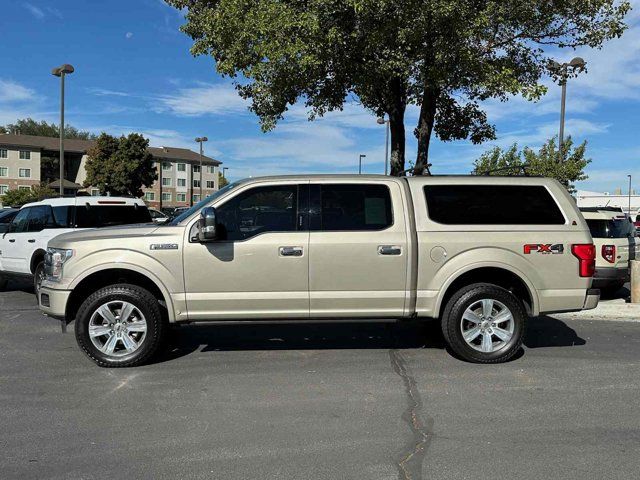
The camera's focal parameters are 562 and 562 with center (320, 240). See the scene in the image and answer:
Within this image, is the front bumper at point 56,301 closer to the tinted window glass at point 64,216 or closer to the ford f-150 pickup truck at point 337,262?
the ford f-150 pickup truck at point 337,262

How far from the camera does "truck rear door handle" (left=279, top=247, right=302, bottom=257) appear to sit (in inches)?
224

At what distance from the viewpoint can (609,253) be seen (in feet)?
31.1

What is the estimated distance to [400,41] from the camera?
29.4ft

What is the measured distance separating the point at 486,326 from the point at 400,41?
5.10m

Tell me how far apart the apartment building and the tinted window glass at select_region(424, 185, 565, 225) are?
53936 mm

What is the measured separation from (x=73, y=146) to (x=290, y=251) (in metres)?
77.0

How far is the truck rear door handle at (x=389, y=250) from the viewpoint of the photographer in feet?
18.9

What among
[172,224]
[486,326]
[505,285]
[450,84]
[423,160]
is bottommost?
[486,326]

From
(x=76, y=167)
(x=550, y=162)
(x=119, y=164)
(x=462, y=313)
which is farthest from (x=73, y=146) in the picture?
(x=462, y=313)

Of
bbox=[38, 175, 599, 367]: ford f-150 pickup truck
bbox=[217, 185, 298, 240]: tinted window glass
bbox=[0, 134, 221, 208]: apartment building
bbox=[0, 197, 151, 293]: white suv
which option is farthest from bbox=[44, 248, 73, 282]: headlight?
bbox=[0, 134, 221, 208]: apartment building

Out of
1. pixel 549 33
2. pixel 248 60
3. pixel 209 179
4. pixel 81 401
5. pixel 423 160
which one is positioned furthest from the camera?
pixel 209 179

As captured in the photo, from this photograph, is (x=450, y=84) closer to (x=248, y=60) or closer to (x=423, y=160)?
(x=423, y=160)

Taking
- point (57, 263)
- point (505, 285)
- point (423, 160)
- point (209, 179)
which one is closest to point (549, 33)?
point (423, 160)

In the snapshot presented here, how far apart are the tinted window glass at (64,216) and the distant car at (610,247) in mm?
8985
